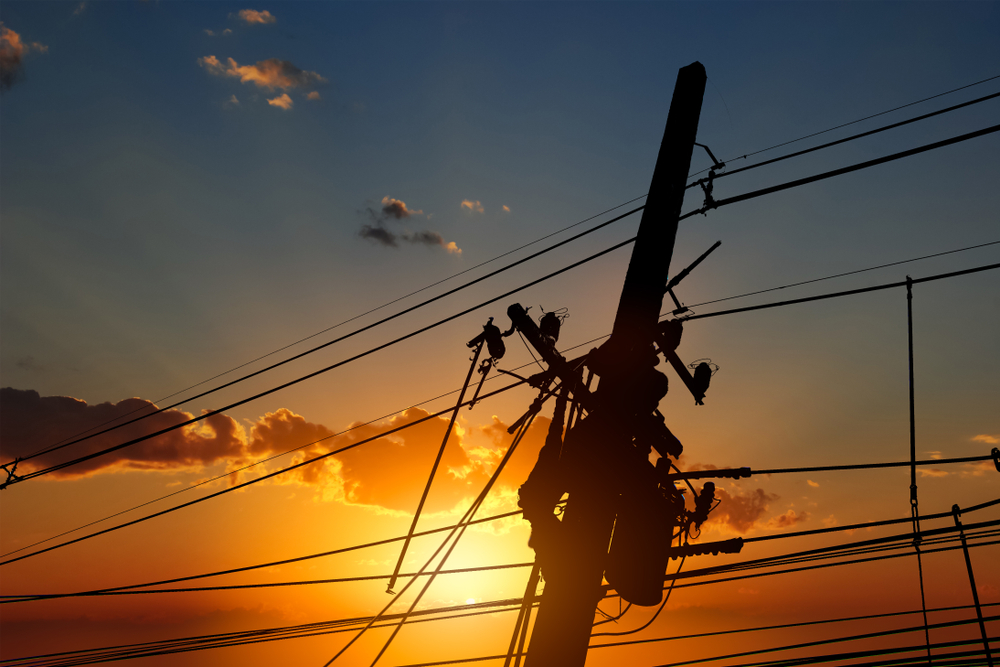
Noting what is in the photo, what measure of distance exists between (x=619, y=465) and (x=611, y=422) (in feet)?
1.79

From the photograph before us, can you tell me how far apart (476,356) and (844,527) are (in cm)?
546

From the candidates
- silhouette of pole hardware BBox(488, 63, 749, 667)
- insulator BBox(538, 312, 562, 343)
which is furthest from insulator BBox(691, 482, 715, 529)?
insulator BBox(538, 312, 562, 343)

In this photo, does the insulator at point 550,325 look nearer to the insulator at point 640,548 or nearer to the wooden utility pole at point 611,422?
the wooden utility pole at point 611,422

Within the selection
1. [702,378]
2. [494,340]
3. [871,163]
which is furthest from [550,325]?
[871,163]

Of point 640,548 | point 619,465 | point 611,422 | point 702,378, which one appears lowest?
point 640,548

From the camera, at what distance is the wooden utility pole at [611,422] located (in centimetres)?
667

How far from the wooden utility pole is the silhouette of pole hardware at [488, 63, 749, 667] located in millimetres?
13

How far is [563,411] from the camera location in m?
7.93

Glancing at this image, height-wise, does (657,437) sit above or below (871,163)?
below

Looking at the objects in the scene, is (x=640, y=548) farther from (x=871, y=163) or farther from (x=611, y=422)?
(x=871, y=163)

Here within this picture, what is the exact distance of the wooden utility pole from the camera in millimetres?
6672

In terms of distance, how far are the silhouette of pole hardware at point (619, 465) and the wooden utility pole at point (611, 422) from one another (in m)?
0.01

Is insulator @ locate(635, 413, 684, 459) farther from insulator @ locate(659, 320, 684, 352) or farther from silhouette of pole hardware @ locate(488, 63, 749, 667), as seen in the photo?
insulator @ locate(659, 320, 684, 352)

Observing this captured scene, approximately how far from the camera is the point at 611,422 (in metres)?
7.43
